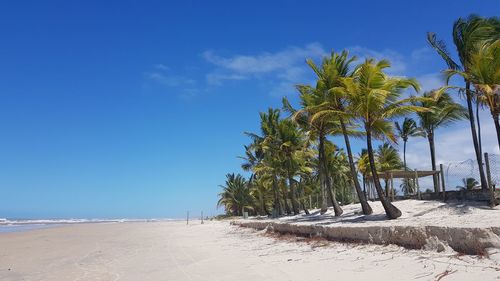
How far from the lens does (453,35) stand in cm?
1709

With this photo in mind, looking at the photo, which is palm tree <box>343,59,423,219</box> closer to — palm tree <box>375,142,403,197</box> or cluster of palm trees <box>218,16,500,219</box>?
cluster of palm trees <box>218,16,500,219</box>

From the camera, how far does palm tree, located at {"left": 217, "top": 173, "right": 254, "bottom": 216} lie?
193 feet

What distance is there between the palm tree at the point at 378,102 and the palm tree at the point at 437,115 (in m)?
5.92

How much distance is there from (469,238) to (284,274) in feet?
10.4

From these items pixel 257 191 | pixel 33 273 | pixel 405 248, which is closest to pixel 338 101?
pixel 405 248

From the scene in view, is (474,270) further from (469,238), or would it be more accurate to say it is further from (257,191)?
(257,191)

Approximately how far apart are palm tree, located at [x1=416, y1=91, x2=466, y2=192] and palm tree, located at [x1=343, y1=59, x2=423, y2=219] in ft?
19.4

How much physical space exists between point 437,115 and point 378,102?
946cm

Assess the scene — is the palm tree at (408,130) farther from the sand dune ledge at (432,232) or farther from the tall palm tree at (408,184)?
the sand dune ledge at (432,232)

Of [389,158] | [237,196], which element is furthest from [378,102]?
[237,196]

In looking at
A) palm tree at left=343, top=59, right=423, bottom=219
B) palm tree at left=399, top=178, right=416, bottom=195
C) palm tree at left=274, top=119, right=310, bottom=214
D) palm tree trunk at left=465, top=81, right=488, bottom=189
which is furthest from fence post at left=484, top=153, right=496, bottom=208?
palm tree at left=274, top=119, right=310, bottom=214

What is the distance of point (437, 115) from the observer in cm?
2264

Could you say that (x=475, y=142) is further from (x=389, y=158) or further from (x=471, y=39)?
(x=389, y=158)

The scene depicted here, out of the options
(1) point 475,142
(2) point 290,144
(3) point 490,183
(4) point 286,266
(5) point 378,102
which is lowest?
(4) point 286,266
